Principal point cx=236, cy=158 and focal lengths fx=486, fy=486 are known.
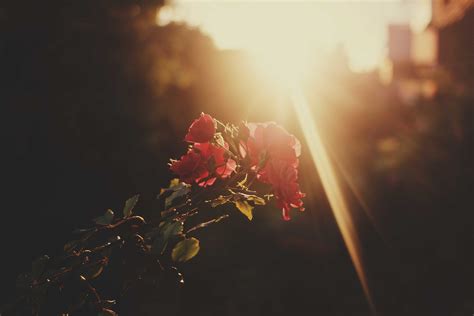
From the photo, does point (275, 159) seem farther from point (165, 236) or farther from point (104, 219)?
point (104, 219)

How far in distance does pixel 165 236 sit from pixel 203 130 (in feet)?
1.09

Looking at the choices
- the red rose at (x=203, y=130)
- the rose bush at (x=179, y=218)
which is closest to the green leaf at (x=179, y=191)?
the rose bush at (x=179, y=218)

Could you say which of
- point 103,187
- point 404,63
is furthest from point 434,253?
point 404,63

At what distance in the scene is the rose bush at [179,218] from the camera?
132 centimetres

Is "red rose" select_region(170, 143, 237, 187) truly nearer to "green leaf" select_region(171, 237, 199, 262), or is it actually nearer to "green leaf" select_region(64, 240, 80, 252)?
"green leaf" select_region(171, 237, 199, 262)

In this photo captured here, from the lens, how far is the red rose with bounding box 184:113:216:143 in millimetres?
1411

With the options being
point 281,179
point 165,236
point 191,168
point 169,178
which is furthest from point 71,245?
point 169,178

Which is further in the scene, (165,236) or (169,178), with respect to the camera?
(169,178)

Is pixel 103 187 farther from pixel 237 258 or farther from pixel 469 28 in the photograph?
pixel 469 28

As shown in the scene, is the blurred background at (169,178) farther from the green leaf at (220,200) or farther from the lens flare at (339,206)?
the green leaf at (220,200)

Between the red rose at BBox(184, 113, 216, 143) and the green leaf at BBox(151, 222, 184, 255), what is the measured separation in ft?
0.89

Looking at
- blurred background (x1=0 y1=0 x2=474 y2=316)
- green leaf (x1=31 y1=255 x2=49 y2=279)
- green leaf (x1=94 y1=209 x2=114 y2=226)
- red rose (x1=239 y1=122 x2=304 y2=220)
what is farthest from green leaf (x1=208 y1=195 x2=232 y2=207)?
blurred background (x1=0 y1=0 x2=474 y2=316)

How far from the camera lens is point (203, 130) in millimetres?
1412

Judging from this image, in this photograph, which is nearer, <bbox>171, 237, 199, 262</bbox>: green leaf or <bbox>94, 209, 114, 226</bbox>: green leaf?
<bbox>171, 237, 199, 262</bbox>: green leaf
